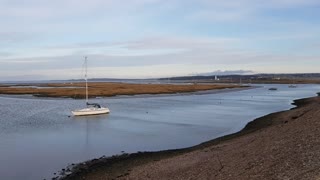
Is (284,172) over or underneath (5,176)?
over

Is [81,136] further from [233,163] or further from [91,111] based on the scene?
[91,111]

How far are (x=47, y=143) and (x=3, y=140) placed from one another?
3691mm

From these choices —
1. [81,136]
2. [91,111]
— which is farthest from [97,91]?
[81,136]

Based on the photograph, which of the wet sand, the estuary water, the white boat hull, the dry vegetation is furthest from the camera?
the dry vegetation

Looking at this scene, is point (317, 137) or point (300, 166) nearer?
point (300, 166)

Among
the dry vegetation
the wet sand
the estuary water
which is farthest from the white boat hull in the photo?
the dry vegetation

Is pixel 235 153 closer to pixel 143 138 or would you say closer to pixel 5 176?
pixel 5 176

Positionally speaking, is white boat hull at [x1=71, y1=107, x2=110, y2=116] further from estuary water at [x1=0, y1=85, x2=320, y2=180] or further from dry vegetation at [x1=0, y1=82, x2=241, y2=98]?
dry vegetation at [x1=0, y1=82, x2=241, y2=98]

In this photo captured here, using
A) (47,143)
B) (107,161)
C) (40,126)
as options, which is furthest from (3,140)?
(107,161)

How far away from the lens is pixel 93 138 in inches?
1264

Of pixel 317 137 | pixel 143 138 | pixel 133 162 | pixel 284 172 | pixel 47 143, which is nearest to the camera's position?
pixel 284 172

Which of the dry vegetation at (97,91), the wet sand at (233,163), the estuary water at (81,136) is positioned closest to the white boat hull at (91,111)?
the estuary water at (81,136)

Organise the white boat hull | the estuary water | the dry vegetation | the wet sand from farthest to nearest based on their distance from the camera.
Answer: the dry vegetation
the white boat hull
the estuary water
the wet sand

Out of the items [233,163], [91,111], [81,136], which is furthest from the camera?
[91,111]
